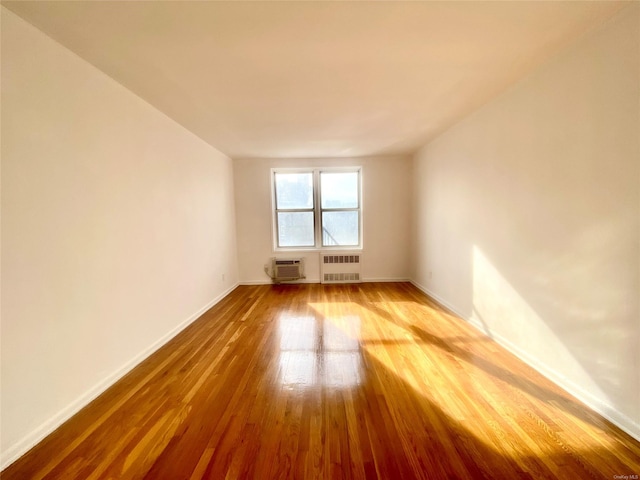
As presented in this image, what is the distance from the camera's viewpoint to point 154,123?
2.40 meters

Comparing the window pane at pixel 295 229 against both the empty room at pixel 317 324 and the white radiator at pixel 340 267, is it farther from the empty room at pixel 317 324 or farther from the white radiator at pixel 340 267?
the empty room at pixel 317 324

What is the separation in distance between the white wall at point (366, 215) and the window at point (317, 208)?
20cm

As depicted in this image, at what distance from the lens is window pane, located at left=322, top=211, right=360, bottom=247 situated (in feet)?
16.0

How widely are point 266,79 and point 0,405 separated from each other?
2.46 metres

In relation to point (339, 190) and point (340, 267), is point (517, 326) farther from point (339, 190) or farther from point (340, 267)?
point (339, 190)

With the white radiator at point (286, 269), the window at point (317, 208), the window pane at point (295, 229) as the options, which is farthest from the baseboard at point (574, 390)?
the window pane at point (295, 229)

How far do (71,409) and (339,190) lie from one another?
14.2ft

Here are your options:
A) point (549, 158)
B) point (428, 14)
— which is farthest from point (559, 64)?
point (428, 14)

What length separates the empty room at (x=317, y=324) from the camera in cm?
129

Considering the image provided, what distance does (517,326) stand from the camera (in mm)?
2129

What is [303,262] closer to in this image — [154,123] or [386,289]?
[386,289]

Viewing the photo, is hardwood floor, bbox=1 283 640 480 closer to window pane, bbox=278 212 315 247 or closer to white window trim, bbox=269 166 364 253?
white window trim, bbox=269 166 364 253

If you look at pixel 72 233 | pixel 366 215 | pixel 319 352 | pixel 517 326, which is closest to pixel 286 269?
pixel 366 215

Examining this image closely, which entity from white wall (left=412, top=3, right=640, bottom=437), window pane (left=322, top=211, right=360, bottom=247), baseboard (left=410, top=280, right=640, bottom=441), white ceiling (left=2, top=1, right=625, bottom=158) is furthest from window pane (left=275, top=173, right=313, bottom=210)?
baseboard (left=410, top=280, right=640, bottom=441)
